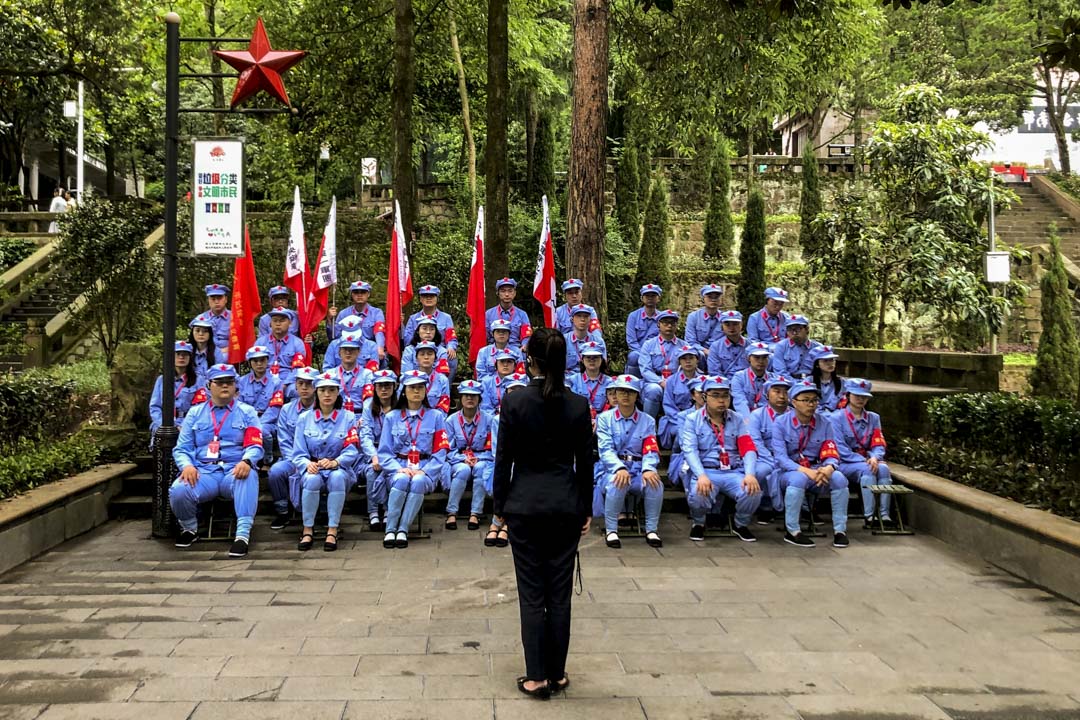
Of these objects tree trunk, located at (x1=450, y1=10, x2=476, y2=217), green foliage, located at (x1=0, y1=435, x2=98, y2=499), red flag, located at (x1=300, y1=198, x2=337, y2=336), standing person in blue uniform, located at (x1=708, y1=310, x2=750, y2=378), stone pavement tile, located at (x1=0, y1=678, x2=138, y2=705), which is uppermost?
tree trunk, located at (x1=450, y1=10, x2=476, y2=217)

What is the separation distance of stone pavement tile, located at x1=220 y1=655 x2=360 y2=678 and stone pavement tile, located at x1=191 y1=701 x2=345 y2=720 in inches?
15.9

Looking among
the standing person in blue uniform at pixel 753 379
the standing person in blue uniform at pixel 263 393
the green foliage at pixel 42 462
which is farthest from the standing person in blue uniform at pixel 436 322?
the green foliage at pixel 42 462

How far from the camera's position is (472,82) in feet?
77.1

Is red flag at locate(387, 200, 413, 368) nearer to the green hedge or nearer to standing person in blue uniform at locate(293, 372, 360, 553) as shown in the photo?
standing person in blue uniform at locate(293, 372, 360, 553)

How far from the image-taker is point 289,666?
5023 millimetres

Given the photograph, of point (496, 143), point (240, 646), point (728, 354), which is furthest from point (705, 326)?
point (240, 646)

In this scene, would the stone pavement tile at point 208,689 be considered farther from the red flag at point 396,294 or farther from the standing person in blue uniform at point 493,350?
the red flag at point 396,294

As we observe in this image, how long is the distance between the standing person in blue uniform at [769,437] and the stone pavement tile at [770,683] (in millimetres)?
3871

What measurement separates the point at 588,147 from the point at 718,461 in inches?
212

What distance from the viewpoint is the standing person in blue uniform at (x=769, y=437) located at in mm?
8781

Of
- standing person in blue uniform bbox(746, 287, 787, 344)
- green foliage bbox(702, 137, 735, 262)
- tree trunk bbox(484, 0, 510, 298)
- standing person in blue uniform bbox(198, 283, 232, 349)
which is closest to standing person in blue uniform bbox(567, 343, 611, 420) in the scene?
standing person in blue uniform bbox(746, 287, 787, 344)

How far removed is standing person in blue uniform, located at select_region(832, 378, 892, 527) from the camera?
884 centimetres

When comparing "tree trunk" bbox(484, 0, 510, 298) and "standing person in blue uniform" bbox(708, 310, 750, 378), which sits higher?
"tree trunk" bbox(484, 0, 510, 298)

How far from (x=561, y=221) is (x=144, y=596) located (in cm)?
1795
